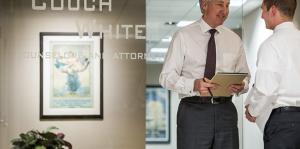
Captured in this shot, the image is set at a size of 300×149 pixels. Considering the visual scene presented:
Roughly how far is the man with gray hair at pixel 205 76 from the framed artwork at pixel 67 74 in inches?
36.2

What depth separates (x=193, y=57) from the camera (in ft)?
9.89

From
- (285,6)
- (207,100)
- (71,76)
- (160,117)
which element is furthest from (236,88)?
(160,117)

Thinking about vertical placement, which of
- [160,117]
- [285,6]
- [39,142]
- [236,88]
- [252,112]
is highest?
[285,6]

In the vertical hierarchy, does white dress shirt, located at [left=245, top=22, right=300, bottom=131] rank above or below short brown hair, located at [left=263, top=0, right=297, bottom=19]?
below

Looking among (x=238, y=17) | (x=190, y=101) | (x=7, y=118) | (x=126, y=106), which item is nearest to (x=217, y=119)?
(x=190, y=101)

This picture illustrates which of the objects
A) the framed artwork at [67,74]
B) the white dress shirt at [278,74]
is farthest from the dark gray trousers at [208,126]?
the framed artwork at [67,74]

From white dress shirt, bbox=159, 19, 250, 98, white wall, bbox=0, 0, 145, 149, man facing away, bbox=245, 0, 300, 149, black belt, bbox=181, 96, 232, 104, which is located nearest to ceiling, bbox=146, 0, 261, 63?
white wall, bbox=0, 0, 145, 149

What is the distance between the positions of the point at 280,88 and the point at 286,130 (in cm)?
23

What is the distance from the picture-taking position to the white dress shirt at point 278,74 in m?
2.50

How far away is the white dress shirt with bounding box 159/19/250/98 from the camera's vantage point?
2949mm

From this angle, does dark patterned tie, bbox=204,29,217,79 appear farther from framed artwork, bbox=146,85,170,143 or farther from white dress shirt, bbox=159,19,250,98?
framed artwork, bbox=146,85,170,143

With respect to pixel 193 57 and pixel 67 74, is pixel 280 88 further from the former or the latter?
pixel 67 74

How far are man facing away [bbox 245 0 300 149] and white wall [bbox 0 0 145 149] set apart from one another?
54.6 inches

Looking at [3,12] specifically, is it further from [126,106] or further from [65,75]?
[126,106]
